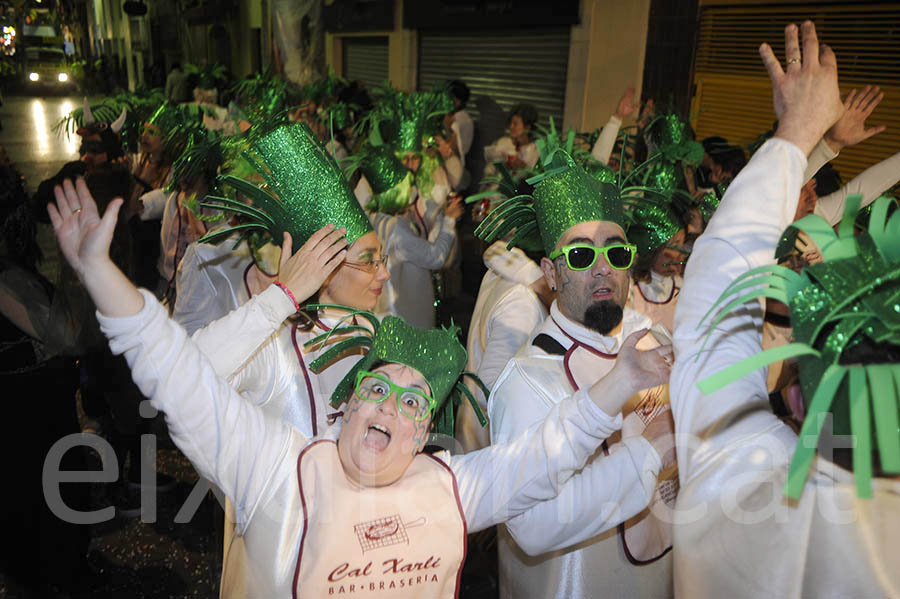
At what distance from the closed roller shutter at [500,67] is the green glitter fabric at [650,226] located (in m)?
6.94

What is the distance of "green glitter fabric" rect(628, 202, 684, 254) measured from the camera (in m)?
2.72

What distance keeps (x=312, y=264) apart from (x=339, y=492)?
749 millimetres

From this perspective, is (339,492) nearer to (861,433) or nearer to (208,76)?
(861,433)

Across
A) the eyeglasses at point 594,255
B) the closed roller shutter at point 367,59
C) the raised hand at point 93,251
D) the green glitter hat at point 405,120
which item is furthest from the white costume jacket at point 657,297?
the closed roller shutter at point 367,59

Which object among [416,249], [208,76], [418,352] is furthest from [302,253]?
[208,76]

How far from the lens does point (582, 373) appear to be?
7.27 ft

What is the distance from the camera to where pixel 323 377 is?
241cm

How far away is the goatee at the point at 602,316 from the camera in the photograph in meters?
2.22

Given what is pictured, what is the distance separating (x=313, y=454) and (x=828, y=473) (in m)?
1.16

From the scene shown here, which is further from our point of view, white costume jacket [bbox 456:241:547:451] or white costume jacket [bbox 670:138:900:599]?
white costume jacket [bbox 456:241:547:451]

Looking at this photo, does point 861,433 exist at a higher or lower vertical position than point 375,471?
higher

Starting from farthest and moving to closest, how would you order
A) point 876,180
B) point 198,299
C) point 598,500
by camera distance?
point 198,299 < point 876,180 < point 598,500

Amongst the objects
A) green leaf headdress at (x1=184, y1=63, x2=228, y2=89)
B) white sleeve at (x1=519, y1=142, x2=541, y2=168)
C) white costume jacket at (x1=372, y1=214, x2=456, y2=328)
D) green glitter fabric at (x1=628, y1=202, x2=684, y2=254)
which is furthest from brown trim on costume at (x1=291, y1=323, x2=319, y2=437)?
green leaf headdress at (x1=184, y1=63, x2=228, y2=89)

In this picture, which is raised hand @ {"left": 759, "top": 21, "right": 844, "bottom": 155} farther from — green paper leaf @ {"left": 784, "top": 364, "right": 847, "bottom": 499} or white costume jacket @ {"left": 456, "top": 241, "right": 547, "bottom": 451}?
white costume jacket @ {"left": 456, "top": 241, "right": 547, "bottom": 451}
